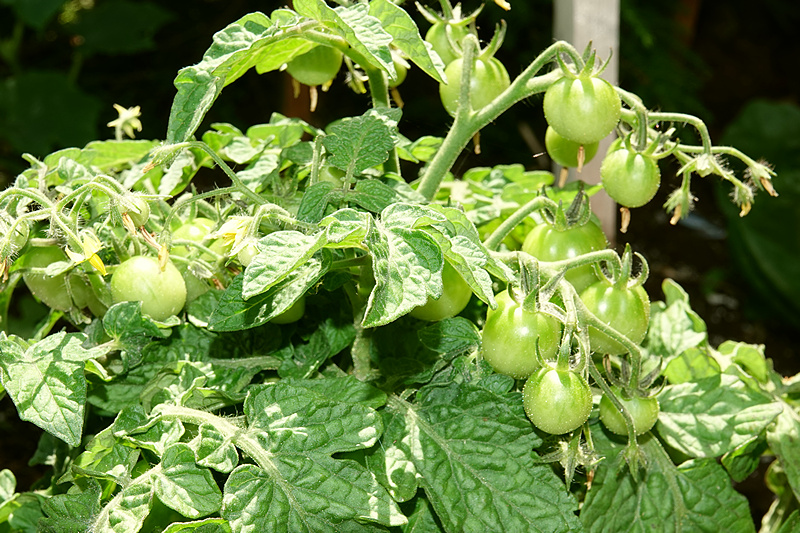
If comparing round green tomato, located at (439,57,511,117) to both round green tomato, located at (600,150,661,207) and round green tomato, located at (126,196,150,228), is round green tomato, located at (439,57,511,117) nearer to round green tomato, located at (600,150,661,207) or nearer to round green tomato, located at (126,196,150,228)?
round green tomato, located at (600,150,661,207)

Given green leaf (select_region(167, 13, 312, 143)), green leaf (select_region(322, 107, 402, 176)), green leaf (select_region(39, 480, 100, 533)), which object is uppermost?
green leaf (select_region(167, 13, 312, 143))

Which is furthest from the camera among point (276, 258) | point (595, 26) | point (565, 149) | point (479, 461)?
point (595, 26)

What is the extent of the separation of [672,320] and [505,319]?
0.26 meters

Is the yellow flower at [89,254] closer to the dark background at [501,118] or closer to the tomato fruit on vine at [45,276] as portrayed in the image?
the tomato fruit on vine at [45,276]

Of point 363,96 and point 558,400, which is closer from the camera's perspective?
point 558,400

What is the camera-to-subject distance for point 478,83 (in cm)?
55

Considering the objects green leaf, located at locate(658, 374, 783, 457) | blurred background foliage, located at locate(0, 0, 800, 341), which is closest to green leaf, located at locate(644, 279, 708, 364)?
green leaf, located at locate(658, 374, 783, 457)

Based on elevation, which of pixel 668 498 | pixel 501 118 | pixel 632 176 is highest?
pixel 632 176

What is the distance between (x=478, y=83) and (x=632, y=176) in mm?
126

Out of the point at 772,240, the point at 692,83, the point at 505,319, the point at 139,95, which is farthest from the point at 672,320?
the point at 139,95

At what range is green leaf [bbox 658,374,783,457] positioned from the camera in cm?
55

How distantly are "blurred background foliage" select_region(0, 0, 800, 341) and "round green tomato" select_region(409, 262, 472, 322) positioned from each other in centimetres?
100

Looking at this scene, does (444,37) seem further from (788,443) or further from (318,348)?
(788,443)

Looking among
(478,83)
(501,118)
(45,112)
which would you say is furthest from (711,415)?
(45,112)
